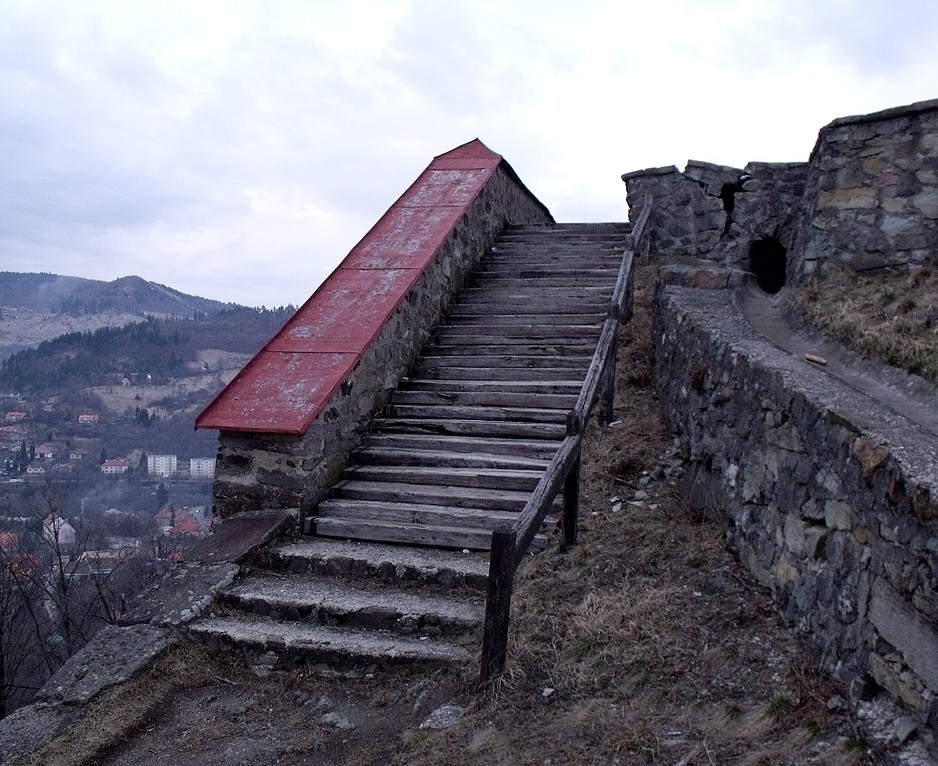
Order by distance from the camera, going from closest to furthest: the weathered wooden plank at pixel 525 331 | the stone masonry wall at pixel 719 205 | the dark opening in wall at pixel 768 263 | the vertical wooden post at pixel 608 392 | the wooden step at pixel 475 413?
the wooden step at pixel 475 413 → the vertical wooden post at pixel 608 392 → the weathered wooden plank at pixel 525 331 → the stone masonry wall at pixel 719 205 → the dark opening in wall at pixel 768 263

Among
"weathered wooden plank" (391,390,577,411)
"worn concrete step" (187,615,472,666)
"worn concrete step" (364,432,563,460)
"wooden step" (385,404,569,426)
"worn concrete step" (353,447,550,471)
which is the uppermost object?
"weathered wooden plank" (391,390,577,411)

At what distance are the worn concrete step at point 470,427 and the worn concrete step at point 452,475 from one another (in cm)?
48

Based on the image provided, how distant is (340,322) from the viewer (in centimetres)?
637

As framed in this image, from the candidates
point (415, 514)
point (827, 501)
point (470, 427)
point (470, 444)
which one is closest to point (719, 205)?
point (470, 427)

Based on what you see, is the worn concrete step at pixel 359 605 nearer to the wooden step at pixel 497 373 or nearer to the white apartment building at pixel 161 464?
the wooden step at pixel 497 373

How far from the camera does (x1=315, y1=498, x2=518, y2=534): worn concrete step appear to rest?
5.18 metres

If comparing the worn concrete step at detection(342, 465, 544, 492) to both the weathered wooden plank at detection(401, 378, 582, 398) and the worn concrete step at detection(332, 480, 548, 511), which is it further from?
the weathered wooden plank at detection(401, 378, 582, 398)

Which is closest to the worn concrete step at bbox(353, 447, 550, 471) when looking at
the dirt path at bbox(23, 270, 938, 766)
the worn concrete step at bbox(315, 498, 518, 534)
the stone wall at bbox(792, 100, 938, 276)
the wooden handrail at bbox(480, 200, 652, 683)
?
the worn concrete step at bbox(315, 498, 518, 534)

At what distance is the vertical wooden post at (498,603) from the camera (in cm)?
357

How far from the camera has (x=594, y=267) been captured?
9.02 m

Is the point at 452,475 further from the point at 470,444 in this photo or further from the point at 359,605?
the point at 359,605

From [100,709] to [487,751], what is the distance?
200 centimetres

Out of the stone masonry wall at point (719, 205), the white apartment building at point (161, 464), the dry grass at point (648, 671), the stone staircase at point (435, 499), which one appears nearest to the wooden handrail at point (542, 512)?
the dry grass at point (648, 671)

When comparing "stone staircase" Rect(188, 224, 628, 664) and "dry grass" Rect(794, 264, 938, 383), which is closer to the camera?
"stone staircase" Rect(188, 224, 628, 664)
